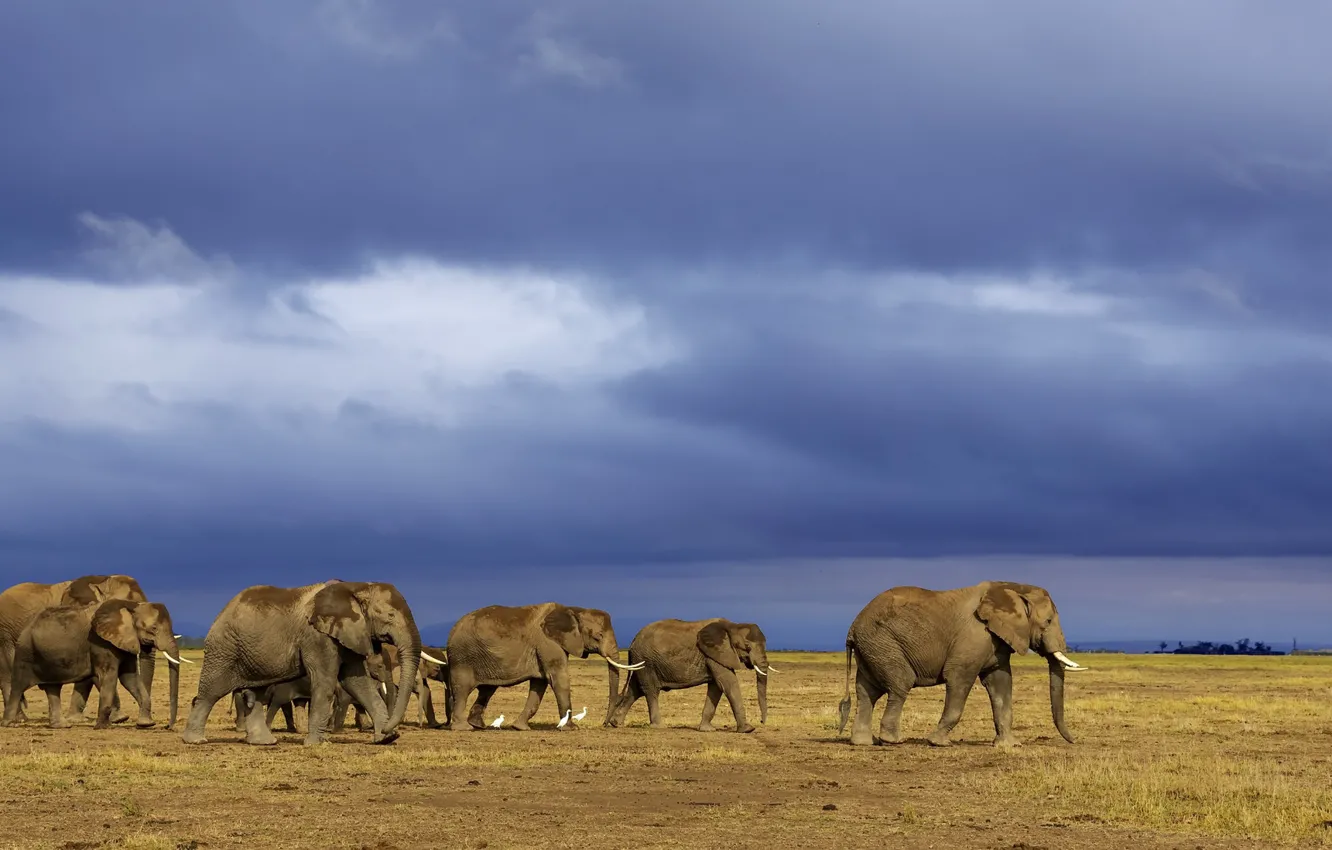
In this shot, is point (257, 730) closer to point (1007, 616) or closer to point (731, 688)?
point (731, 688)

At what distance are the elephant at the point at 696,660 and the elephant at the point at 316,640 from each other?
10.5 metres

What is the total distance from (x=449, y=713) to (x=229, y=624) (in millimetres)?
9041

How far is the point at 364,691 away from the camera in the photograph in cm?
3003

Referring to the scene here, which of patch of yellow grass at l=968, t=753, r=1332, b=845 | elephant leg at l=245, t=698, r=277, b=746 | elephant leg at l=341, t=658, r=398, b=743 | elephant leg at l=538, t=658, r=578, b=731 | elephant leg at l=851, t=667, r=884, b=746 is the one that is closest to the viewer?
patch of yellow grass at l=968, t=753, r=1332, b=845

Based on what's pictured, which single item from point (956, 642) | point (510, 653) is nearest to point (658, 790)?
point (956, 642)

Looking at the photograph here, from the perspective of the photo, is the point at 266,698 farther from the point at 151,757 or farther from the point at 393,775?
the point at 393,775

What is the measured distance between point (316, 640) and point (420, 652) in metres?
2.09

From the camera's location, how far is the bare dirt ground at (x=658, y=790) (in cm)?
1964

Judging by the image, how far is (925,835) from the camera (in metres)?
19.9

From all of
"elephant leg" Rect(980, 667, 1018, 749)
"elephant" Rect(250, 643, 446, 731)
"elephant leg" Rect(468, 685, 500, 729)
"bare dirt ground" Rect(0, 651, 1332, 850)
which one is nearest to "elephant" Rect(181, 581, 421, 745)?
"elephant" Rect(250, 643, 446, 731)

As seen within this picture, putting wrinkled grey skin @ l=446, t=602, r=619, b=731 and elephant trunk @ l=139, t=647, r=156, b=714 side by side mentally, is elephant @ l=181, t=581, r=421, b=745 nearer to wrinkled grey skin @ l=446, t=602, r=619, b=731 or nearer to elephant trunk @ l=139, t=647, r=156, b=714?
elephant trunk @ l=139, t=647, r=156, b=714

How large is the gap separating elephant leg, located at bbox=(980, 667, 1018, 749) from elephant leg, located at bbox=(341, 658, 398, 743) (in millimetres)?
11992

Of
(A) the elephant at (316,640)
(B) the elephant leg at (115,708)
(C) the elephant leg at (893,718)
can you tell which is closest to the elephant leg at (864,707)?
(C) the elephant leg at (893,718)

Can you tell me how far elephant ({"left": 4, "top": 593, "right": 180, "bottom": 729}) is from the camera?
116ft
